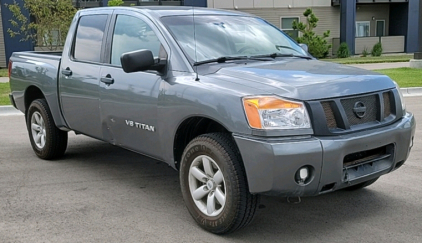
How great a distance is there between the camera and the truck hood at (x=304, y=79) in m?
3.72

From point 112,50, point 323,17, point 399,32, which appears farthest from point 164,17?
point 399,32

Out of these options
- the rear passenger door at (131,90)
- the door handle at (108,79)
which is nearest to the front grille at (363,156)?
the rear passenger door at (131,90)

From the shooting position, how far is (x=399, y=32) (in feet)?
109

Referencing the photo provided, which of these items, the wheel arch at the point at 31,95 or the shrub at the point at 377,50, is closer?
the wheel arch at the point at 31,95

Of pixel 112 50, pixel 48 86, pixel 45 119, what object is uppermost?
pixel 112 50

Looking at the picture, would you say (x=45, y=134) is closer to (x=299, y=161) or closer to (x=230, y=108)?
(x=230, y=108)

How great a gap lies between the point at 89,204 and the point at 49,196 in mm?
544

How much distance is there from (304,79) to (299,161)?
28.5 inches

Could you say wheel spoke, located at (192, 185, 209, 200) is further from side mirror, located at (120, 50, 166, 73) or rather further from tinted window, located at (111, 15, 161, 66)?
tinted window, located at (111, 15, 161, 66)

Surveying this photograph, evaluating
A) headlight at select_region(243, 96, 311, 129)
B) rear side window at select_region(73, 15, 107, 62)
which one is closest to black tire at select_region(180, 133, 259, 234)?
headlight at select_region(243, 96, 311, 129)

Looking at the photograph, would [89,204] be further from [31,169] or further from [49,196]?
[31,169]

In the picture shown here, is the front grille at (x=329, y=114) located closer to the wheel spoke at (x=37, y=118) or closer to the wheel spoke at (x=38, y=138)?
the wheel spoke at (x=37, y=118)

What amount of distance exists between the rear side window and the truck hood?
1867mm

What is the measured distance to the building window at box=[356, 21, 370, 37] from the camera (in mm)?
33188
